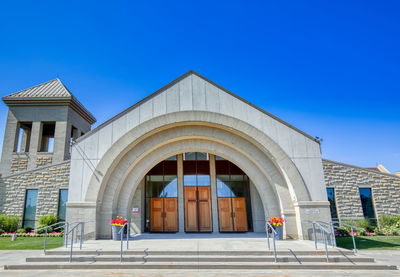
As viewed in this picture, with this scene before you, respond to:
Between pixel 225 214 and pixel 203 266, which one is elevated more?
pixel 225 214

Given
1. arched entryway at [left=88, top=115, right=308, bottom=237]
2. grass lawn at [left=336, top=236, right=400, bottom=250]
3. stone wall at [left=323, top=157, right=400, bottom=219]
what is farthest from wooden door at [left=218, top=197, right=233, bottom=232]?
stone wall at [left=323, top=157, right=400, bottom=219]

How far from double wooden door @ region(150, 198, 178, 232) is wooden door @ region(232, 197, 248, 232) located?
3.42m

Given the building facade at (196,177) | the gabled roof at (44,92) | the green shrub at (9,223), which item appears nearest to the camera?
the building facade at (196,177)

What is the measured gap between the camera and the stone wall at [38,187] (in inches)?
617

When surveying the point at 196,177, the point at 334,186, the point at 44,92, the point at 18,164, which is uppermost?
the point at 44,92

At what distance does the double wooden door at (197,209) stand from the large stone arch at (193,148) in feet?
10.6

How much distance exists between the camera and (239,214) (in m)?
15.3

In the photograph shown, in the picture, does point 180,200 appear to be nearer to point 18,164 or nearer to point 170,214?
point 170,214

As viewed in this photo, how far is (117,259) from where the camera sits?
8367 millimetres

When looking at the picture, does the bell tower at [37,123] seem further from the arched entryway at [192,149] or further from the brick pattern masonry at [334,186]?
the arched entryway at [192,149]

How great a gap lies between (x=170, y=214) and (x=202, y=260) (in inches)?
289

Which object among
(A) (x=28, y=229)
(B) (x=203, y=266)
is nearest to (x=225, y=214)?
(B) (x=203, y=266)

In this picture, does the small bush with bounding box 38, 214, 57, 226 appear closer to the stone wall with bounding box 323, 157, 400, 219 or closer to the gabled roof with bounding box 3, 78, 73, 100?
the gabled roof with bounding box 3, 78, 73, 100

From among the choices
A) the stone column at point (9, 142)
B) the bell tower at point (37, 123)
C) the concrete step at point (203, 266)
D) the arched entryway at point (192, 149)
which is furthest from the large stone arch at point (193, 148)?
the stone column at point (9, 142)
